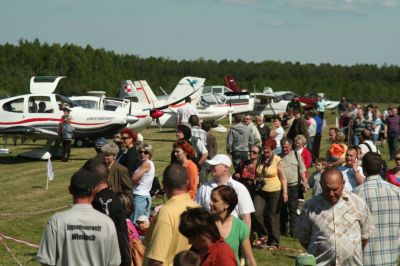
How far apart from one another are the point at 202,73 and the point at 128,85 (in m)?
49.1

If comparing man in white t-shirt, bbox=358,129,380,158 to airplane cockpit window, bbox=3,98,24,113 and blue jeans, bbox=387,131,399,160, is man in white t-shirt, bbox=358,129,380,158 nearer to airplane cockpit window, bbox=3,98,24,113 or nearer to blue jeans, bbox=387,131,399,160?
blue jeans, bbox=387,131,399,160

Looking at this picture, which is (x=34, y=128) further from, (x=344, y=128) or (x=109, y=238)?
(x=109, y=238)

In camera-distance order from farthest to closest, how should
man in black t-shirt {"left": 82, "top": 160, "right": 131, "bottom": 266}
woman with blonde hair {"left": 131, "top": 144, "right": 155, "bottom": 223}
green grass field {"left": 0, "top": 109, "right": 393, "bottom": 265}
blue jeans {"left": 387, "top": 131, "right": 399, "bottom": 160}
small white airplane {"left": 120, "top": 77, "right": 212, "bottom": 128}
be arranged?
small white airplane {"left": 120, "top": 77, "right": 212, "bottom": 128}, blue jeans {"left": 387, "top": 131, "right": 399, "bottom": 160}, green grass field {"left": 0, "top": 109, "right": 393, "bottom": 265}, woman with blonde hair {"left": 131, "top": 144, "right": 155, "bottom": 223}, man in black t-shirt {"left": 82, "top": 160, "right": 131, "bottom": 266}

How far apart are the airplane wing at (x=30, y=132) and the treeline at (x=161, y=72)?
25132 mm

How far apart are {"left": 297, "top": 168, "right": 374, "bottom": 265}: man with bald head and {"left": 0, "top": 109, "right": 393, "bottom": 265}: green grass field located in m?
4.52

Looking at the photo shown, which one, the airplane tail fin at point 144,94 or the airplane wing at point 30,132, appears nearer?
the airplane wing at point 30,132

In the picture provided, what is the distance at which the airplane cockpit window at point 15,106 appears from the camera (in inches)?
986

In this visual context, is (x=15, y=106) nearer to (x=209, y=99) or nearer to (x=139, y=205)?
(x=139, y=205)

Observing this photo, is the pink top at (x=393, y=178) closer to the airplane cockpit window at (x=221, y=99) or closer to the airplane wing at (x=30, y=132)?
the airplane wing at (x=30, y=132)

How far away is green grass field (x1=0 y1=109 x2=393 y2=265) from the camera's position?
11453mm

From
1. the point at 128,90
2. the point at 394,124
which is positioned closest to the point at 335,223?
the point at 394,124

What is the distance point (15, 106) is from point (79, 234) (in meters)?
20.1

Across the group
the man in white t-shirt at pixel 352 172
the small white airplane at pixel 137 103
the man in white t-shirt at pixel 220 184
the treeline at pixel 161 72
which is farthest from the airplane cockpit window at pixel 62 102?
the treeline at pixel 161 72

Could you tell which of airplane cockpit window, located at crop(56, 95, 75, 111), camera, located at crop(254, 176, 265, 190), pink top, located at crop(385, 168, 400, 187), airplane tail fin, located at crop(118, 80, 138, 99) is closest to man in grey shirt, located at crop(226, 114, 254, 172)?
camera, located at crop(254, 176, 265, 190)
